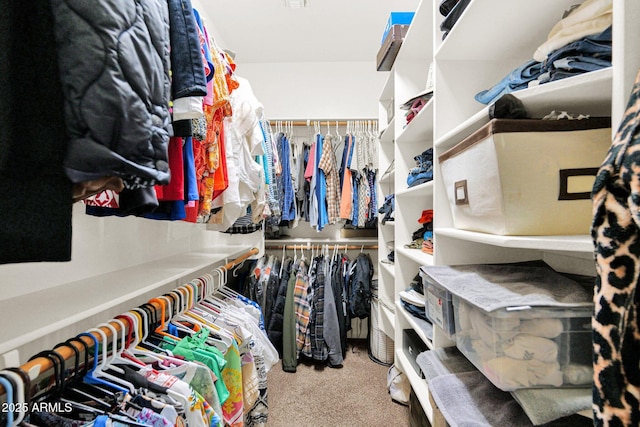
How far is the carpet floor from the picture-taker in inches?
63.7

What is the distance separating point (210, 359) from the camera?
0.96m

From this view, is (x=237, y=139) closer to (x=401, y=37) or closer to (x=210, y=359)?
(x=210, y=359)

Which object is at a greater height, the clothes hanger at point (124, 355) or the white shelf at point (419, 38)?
the white shelf at point (419, 38)

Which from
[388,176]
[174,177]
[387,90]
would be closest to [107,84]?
[174,177]

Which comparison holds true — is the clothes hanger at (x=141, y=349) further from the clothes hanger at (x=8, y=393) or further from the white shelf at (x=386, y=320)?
the white shelf at (x=386, y=320)

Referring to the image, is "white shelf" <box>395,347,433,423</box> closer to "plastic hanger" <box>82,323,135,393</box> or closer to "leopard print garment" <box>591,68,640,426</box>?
"leopard print garment" <box>591,68,640,426</box>

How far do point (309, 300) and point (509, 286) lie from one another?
1.72 metres

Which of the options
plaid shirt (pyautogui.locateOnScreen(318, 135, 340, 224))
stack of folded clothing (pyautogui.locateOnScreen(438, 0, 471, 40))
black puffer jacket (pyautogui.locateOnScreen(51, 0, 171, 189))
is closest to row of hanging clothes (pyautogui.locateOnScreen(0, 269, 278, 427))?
black puffer jacket (pyautogui.locateOnScreen(51, 0, 171, 189))

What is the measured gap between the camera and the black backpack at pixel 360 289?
7.46 ft

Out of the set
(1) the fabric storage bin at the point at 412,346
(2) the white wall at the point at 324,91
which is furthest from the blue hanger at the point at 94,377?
(2) the white wall at the point at 324,91

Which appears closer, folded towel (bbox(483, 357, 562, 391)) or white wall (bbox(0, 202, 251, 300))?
folded towel (bbox(483, 357, 562, 391))

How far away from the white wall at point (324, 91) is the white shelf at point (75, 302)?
6.19 feet

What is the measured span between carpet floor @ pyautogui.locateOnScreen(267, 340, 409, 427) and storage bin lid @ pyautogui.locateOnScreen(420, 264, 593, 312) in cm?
124

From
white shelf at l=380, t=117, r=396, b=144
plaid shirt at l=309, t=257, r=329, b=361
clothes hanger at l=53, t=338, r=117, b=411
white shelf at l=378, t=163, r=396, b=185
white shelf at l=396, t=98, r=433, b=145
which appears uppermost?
white shelf at l=380, t=117, r=396, b=144
